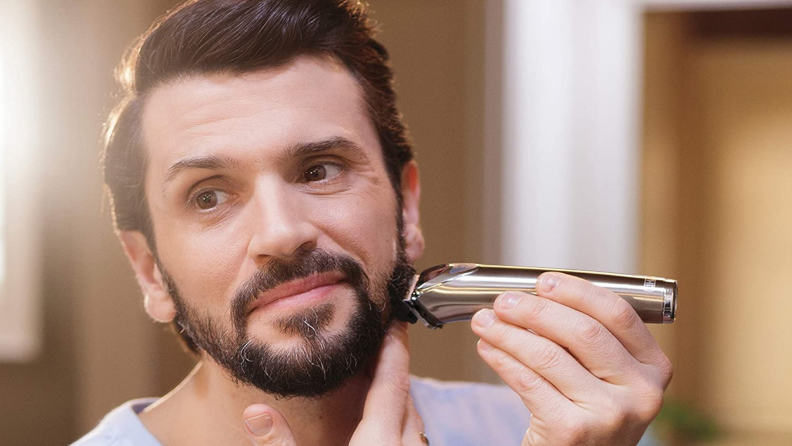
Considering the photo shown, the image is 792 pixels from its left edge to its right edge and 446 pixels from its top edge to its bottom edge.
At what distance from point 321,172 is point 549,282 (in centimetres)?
24

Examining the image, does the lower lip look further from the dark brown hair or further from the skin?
the dark brown hair

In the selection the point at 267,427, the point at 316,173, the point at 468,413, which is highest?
the point at 316,173

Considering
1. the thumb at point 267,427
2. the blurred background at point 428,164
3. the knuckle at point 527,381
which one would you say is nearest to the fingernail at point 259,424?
the thumb at point 267,427

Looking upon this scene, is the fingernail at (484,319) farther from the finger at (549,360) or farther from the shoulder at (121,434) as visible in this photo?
the shoulder at (121,434)

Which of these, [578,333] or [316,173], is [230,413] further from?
[578,333]

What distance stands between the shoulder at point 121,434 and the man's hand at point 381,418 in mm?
160

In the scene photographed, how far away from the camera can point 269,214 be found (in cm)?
64

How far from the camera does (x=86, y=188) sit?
1286mm

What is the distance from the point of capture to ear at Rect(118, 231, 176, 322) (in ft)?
2.53

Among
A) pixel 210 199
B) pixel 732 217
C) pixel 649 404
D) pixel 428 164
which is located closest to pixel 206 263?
pixel 210 199

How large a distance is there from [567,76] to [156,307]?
0.92 m

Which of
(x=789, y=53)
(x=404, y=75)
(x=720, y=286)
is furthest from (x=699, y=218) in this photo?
(x=404, y=75)

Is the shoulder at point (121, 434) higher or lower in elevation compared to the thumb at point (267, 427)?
lower

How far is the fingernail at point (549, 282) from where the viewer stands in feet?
1.98
